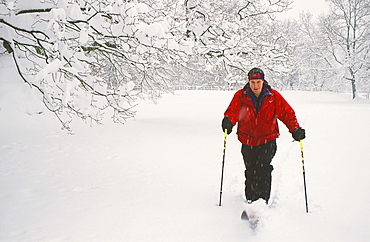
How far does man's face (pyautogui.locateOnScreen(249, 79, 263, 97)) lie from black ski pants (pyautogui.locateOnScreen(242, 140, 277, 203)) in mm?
670

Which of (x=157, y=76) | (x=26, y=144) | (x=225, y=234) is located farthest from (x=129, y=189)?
(x=157, y=76)

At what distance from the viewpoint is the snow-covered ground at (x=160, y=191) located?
3.15m

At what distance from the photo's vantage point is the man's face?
3459 millimetres

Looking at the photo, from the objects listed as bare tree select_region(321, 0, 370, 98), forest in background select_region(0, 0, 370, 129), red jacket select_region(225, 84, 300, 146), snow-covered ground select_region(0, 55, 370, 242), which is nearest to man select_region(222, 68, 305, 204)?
red jacket select_region(225, 84, 300, 146)

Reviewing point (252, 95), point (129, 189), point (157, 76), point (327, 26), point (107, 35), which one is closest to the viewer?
point (252, 95)

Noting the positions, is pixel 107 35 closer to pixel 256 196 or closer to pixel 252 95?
pixel 252 95

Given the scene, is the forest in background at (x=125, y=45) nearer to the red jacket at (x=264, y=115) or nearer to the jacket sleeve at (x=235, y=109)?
the jacket sleeve at (x=235, y=109)

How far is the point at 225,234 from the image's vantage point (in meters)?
3.08

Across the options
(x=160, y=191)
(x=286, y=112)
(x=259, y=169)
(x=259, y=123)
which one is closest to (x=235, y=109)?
(x=259, y=123)

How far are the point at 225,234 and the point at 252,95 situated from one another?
5.57 feet

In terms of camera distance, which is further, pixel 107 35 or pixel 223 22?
pixel 223 22

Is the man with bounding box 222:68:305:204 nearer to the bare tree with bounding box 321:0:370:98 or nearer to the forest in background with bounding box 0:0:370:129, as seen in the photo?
the forest in background with bounding box 0:0:370:129

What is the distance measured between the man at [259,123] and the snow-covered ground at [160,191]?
457mm

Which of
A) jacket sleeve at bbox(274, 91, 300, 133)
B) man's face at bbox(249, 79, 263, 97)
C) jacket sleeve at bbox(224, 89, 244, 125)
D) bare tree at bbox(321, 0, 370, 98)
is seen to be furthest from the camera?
bare tree at bbox(321, 0, 370, 98)
